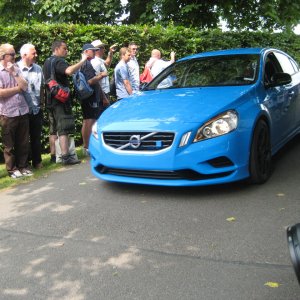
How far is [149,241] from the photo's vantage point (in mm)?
3938

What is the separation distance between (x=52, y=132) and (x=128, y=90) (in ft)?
6.16

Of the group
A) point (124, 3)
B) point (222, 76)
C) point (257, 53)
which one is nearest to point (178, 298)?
point (222, 76)

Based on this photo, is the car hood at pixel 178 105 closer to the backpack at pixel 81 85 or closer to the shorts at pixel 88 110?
the backpack at pixel 81 85

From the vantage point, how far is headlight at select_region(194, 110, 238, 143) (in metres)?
4.78

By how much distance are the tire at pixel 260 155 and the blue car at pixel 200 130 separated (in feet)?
0.04

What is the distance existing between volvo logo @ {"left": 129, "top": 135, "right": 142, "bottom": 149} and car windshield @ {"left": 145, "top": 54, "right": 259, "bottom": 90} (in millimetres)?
1531

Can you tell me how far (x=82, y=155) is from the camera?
799 centimetres

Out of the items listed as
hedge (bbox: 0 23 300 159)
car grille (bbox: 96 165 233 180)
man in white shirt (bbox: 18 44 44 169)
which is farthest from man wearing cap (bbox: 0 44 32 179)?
car grille (bbox: 96 165 233 180)

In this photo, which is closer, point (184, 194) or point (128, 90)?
point (184, 194)

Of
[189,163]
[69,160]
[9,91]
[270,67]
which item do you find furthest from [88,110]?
[189,163]

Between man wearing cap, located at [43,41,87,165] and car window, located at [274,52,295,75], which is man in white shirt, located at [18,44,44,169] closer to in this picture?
man wearing cap, located at [43,41,87,165]

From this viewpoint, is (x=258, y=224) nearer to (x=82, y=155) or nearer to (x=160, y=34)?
(x=82, y=155)

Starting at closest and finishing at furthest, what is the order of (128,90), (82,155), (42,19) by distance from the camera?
(82,155) → (128,90) → (42,19)

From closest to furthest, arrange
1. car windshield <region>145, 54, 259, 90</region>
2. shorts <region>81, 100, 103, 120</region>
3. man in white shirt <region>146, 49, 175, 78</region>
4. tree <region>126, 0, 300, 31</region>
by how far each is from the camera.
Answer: car windshield <region>145, 54, 259, 90</region> → shorts <region>81, 100, 103, 120</region> → man in white shirt <region>146, 49, 175, 78</region> → tree <region>126, 0, 300, 31</region>
